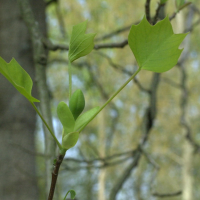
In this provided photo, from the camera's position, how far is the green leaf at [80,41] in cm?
20

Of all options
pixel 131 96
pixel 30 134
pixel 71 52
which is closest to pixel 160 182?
pixel 131 96

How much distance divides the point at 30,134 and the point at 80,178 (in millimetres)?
2599

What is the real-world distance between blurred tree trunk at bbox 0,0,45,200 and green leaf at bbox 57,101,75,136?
63cm

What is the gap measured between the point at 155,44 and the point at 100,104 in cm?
316

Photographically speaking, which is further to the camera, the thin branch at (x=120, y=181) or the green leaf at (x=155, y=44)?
the thin branch at (x=120, y=181)

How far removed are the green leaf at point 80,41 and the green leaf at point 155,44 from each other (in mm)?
47

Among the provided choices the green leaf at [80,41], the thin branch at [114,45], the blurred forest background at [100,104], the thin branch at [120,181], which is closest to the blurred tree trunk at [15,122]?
the blurred forest background at [100,104]

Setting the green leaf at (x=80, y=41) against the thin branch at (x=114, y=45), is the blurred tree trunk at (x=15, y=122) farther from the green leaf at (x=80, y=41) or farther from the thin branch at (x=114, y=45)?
the green leaf at (x=80, y=41)

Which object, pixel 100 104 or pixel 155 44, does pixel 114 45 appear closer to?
pixel 155 44

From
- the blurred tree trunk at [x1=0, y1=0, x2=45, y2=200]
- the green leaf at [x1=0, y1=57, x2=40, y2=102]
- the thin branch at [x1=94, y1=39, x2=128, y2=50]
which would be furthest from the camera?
the blurred tree trunk at [x1=0, y1=0, x2=45, y2=200]

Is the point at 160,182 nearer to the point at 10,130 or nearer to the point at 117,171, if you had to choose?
the point at 117,171

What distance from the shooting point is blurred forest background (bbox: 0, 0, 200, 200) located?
577 mm

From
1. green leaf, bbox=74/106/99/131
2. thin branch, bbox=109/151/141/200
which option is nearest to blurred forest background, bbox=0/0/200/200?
thin branch, bbox=109/151/141/200

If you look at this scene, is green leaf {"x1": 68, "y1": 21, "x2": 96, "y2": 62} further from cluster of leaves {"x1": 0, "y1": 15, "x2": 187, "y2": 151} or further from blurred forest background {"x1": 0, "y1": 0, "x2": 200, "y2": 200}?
blurred forest background {"x1": 0, "y1": 0, "x2": 200, "y2": 200}
